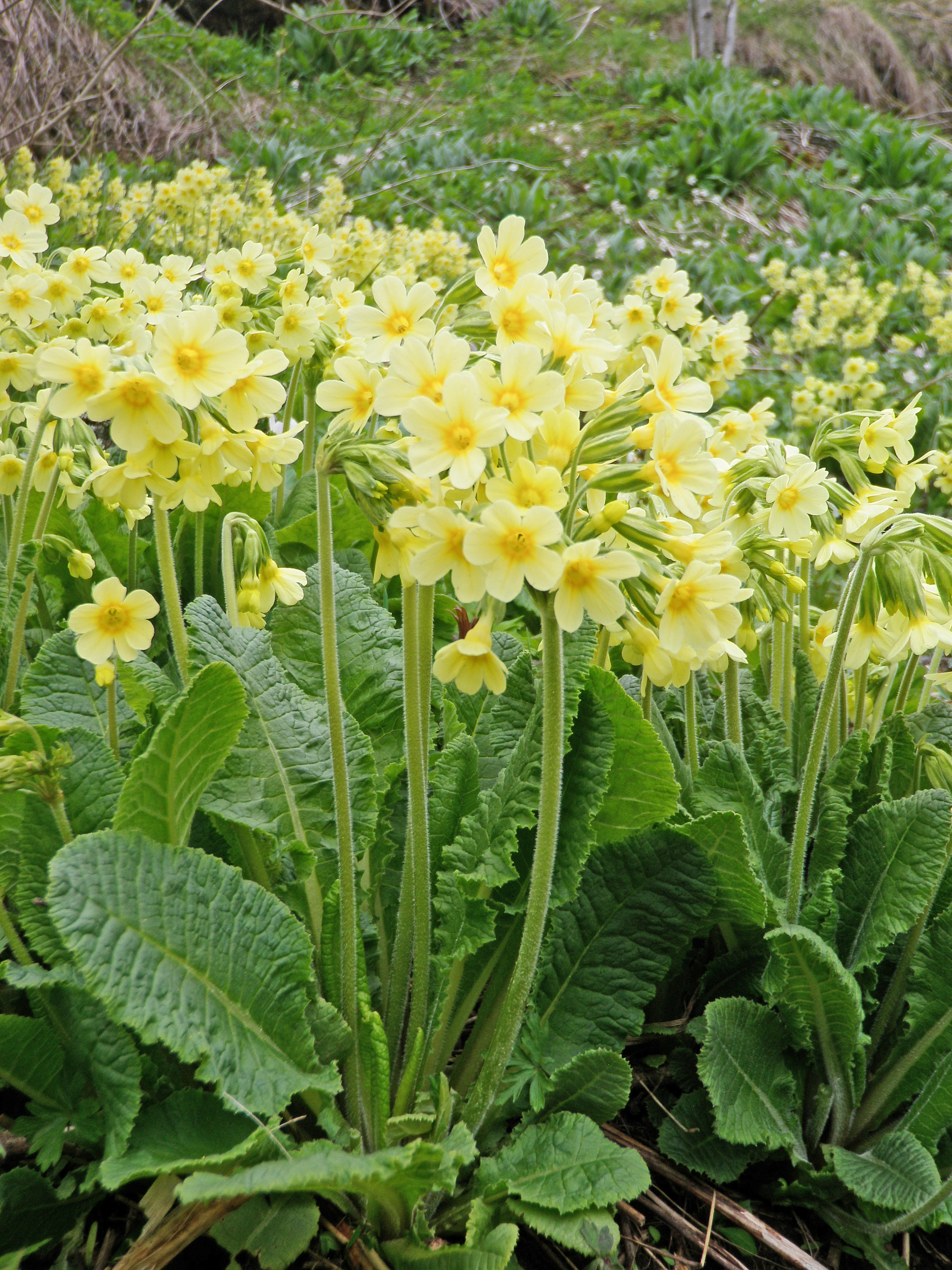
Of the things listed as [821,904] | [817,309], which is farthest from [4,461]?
[817,309]

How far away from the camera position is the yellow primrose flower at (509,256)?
1377 mm

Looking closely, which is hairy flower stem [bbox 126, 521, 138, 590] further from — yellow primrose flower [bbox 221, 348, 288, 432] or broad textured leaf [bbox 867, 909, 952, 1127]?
broad textured leaf [bbox 867, 909, 952, 1127]

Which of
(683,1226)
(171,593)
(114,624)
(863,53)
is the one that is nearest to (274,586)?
(171,593)

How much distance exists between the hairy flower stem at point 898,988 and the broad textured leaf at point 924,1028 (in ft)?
0.06

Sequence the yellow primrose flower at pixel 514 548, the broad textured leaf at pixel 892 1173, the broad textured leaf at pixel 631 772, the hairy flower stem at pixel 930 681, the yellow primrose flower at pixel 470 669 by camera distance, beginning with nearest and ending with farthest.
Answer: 1. the yellow primrose flower at pixel 514 548
2. the yellow primrose flower at pixel 470 669
3. the broad textured leaf at pixel 892 1173
4. the broad textured leaf at pixel 631 772
5. the hairy flower stem at pixel 930 681

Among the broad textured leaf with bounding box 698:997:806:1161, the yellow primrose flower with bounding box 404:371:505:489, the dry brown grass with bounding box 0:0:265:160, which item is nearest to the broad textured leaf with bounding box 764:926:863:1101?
the broad textured leaf with bounding box 698:997:806:1161

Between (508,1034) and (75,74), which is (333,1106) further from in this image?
(75,74)

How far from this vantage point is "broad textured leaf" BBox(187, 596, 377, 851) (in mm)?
1598

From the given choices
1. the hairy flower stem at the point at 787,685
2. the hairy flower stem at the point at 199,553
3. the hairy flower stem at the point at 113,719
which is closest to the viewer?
the hairy flower stem at the point at 113,719

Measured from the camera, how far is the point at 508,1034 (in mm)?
1440

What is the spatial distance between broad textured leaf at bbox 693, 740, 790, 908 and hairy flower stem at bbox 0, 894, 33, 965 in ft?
3.43

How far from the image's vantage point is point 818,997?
156 centimetres

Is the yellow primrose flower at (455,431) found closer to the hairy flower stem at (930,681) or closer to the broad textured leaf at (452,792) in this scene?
the broad textured leaf at (452,792)

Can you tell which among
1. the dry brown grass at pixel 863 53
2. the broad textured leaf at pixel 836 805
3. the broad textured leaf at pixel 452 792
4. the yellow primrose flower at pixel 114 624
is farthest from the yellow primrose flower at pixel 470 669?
the dry brown grass at pixel 863 53
